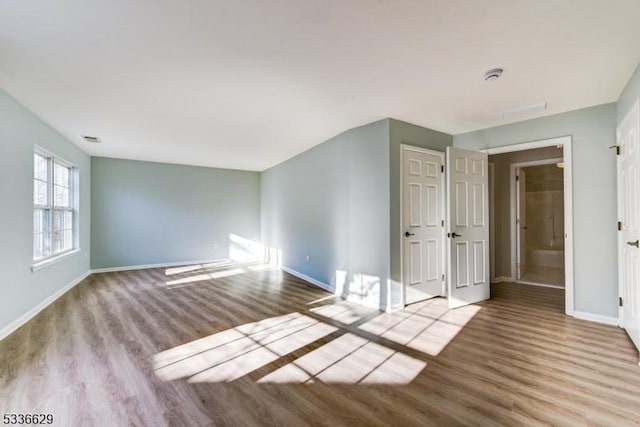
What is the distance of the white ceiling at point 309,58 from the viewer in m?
1.81

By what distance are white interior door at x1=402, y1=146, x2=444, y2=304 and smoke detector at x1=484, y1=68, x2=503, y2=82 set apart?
1.33 metres

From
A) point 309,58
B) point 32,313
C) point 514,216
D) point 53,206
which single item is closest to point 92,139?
point 53,206

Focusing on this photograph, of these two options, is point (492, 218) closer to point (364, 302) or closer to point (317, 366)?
point (364, 302)

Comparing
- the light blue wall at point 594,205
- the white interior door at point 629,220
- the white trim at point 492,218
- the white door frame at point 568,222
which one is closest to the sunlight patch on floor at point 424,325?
the white door frame at point 568,222

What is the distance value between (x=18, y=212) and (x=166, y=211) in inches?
144

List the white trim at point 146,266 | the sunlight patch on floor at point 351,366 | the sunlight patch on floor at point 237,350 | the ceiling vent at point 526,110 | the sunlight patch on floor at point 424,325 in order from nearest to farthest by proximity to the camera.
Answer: the sunlight patch on floor at point 351,366, the sunlight patch on floor at point 237,350, the sunlight patch on floor at point 424,325, the ceiling vent at point 526,110, the white trim at point 146,266

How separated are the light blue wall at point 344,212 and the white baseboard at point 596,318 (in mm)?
2182

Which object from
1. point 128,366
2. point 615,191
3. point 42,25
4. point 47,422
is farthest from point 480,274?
point 42,25

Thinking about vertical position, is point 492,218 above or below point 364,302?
above

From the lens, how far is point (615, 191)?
319 centimetres

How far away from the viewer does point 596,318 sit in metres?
3.27

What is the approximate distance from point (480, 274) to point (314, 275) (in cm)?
265

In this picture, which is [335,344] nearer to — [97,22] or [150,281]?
[97,22]

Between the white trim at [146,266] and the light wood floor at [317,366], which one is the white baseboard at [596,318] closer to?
the light wood floor at [317,366]
